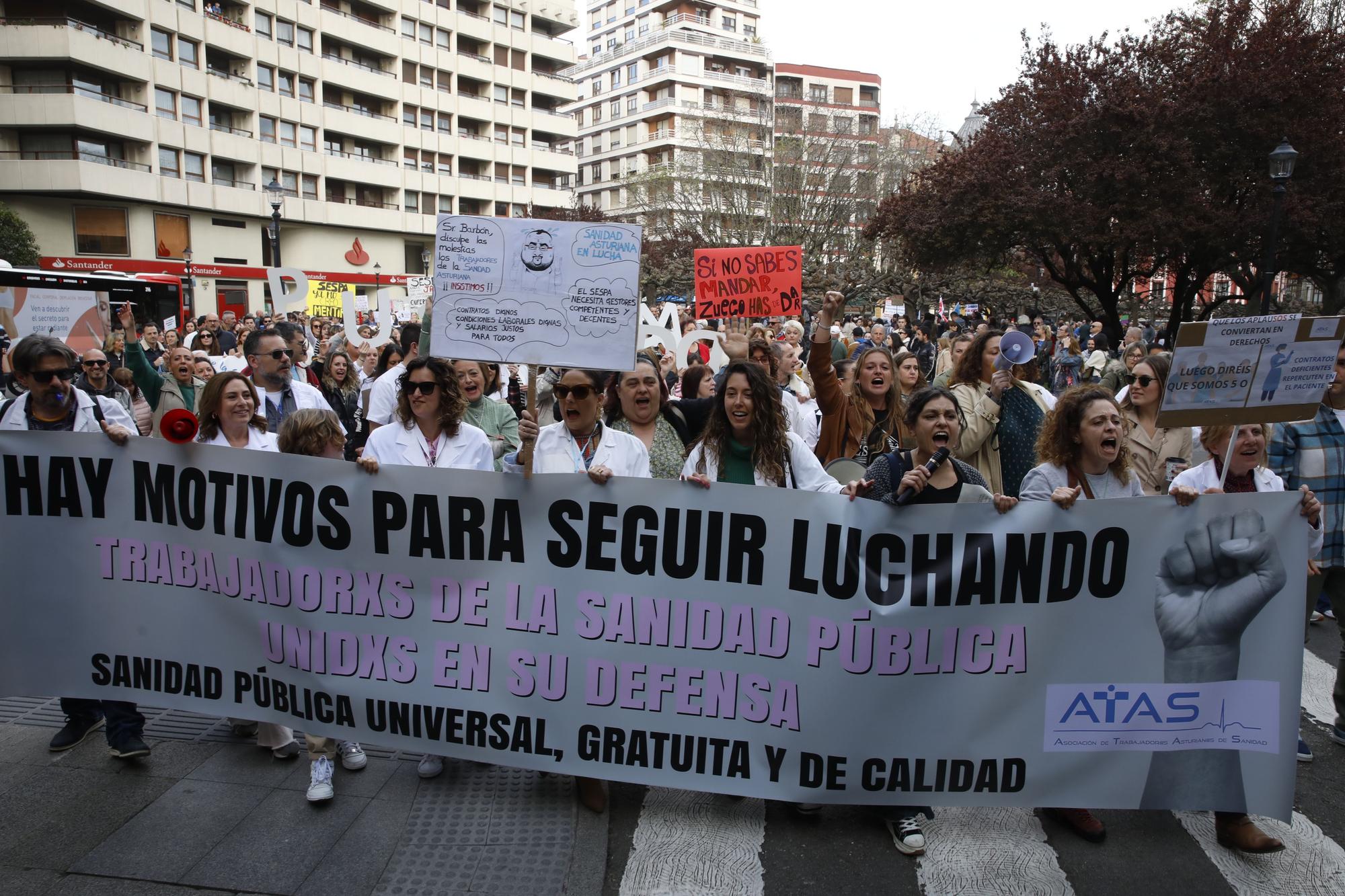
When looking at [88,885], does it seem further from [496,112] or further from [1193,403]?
[496,112]

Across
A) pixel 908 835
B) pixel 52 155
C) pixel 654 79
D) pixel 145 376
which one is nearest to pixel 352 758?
pixel 908 835

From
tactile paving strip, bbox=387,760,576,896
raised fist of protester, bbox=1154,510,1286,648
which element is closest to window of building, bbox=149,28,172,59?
tactile paving strip, bbox=387,760,576,896

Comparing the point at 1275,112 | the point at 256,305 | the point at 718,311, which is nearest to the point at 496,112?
the point at 256,305

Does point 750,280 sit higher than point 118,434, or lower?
higher

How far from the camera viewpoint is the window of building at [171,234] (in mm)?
44156

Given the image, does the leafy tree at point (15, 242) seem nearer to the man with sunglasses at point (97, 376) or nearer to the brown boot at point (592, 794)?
the man with sunglasses at point (97, 376)

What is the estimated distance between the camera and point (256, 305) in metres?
48.3

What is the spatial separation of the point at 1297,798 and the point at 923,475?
2315 mm

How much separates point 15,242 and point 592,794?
39.5 metres

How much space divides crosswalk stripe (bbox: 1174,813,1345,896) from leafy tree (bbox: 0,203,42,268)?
1557 inches

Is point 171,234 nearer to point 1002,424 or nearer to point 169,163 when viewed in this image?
point 169,163

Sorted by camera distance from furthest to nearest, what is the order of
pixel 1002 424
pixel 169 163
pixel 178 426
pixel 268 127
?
pixel 268 127
pixel 169 163
pixel 1002 424
pixel 178 426

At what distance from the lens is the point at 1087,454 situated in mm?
3980

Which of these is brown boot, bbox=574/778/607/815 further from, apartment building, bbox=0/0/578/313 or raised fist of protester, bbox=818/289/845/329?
apartment building, bbox=0/0/578/313
